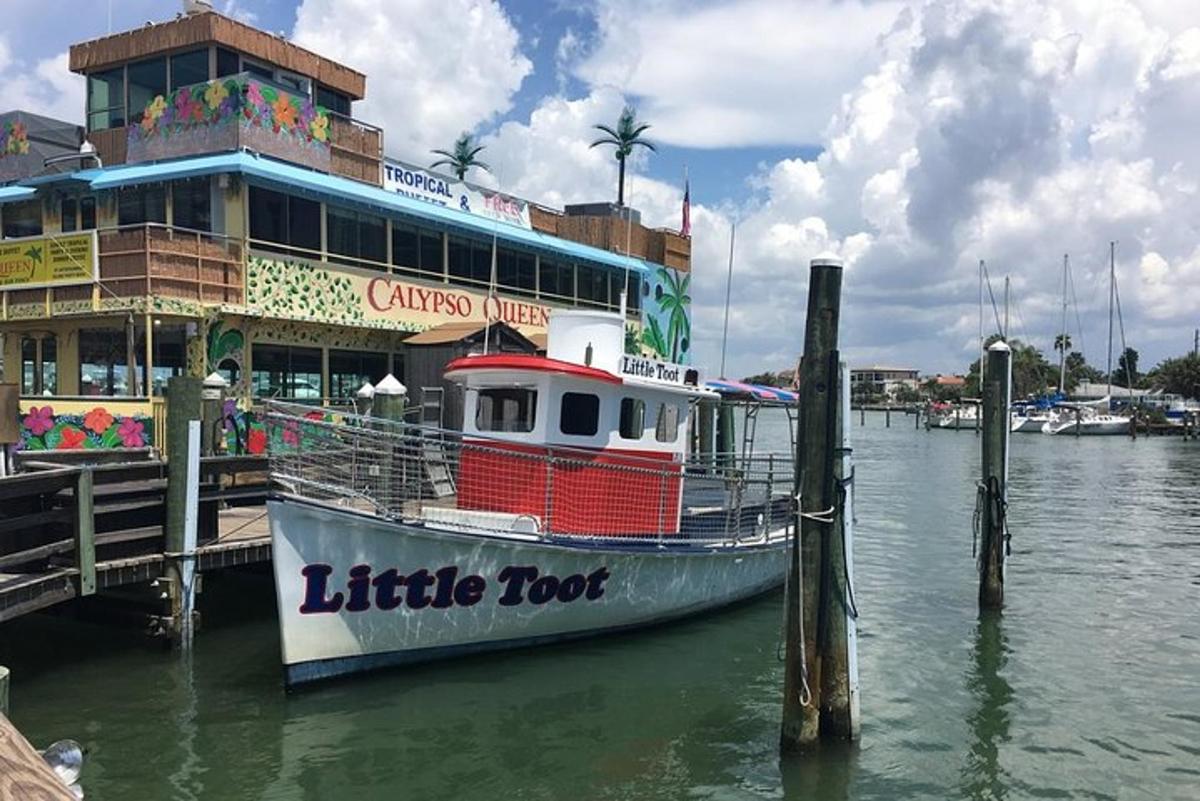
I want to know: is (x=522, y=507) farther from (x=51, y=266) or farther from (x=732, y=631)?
(x=51, y=266)

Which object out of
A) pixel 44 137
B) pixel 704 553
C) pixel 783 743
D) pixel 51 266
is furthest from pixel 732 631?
pixel 44 137

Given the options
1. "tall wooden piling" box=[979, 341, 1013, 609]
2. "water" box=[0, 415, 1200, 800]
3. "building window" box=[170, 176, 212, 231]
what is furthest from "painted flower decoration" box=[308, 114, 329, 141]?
"tall wooden piling" box=[979, 341, 1013, 609]

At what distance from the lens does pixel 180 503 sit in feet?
37.3

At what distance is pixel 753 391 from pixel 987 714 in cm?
687

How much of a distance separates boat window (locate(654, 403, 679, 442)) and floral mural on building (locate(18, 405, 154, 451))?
9.45 metres

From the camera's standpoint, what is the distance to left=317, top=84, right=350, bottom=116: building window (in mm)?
22578

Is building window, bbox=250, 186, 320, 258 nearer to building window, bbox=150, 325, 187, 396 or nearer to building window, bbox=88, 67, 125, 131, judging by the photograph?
building window, bbox=150, 325, 187, 396

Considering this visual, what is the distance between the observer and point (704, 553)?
12.9 metres

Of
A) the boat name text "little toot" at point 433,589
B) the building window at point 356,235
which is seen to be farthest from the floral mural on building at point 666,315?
the boat name text "little toot" at point 433,589

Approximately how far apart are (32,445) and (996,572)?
15.9 m

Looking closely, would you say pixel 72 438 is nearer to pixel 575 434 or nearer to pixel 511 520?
pixel 511 520

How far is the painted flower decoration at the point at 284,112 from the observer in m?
19.3

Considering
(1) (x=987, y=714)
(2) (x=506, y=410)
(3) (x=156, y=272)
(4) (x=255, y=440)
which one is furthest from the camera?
(4) (x=255, y=440)

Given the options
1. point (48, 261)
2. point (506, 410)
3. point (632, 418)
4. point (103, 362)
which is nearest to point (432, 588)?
point (506, 410)
